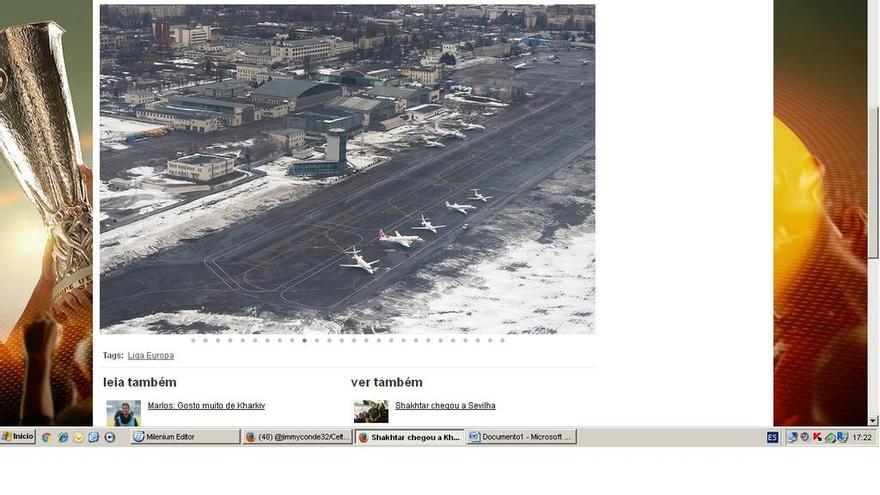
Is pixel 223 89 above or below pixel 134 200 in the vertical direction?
above

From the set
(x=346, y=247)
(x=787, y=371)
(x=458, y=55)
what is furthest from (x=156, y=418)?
(x=787, y=371)

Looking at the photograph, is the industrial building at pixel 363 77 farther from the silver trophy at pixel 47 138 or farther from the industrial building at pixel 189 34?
the silver trophy at pixel 47 138

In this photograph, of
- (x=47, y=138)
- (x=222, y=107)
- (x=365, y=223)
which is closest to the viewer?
(x=47, y=138)

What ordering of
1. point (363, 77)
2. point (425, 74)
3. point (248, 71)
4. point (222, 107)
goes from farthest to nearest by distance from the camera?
1. point (425, 74)
2. point (363, 77)
3. point (248, 71)
4. point (222, 107)

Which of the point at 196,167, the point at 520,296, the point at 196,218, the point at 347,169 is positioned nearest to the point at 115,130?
the point at 196,167

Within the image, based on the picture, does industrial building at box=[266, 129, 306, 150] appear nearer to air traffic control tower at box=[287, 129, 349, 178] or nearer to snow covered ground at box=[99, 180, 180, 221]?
air traffic control tower at box=[287, 129, 349, 178]

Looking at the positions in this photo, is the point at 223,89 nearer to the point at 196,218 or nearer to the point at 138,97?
the point at 138,97

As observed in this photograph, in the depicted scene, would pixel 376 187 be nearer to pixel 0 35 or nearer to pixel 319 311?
pixel 319 311

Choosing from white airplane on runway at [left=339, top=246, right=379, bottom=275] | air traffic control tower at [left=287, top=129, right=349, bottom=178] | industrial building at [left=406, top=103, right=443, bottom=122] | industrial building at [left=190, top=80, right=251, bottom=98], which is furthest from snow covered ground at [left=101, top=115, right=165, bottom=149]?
industrial building at [left=406, top=103, right=443, bottom=122]
